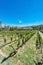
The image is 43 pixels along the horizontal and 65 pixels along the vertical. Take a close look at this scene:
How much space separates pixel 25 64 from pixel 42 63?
2.37 meters

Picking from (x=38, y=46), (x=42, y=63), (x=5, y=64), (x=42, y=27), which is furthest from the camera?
(x=42, y=27)

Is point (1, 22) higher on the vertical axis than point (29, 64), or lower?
higher

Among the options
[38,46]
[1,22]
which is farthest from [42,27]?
[38,46]

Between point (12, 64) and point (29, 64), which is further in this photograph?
point (29, 64)

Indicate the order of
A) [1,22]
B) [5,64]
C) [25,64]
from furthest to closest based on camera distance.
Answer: [1,22]
[25,64]
[5,64]

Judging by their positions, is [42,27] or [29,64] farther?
[42,27]

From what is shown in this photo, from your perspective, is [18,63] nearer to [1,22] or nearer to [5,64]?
[5,64]

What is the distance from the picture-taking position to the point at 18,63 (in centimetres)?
1269

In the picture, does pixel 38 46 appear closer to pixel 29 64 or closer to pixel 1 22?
pixel 29 64

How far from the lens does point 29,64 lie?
1283cm

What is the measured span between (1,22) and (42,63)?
293 feet

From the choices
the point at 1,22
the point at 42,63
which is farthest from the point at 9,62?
the point at 1,22

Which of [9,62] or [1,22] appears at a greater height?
[1,22]

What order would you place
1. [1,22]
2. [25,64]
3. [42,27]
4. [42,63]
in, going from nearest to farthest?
1. [25,64]
2. [42,63]
3. [1,22]
4. [42,27]
